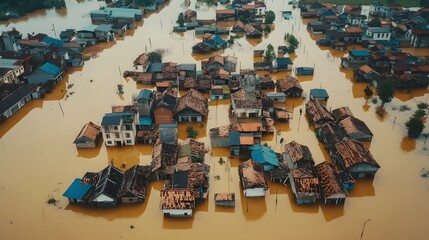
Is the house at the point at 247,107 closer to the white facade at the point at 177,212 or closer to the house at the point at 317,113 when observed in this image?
the house at the point at 317,113

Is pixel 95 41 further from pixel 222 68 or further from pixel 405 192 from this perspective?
pixel 405 192

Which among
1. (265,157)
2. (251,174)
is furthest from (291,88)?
(251,174)

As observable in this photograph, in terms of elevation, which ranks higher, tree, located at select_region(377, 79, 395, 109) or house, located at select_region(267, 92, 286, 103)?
tree, located at select_region(377, 79, 395, 109)

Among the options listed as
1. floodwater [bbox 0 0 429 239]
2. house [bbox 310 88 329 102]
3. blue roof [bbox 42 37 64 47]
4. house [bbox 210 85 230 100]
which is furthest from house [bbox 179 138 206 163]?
blue roof [bbox 42 37 64 47]

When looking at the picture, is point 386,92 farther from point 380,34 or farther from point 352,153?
point 380,34

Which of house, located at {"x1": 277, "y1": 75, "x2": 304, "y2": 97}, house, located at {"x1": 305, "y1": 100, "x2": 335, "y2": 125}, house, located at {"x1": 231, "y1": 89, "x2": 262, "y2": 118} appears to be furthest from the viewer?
house, located at {"x1": 277, "y1": 75, "x2": 304, "y2": 97}

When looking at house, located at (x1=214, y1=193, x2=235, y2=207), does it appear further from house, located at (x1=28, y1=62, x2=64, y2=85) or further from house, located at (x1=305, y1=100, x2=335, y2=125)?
house, located at (x1=28, y1=62, x2=64, y2=85)

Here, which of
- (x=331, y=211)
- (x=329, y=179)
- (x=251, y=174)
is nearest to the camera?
(x=331, y=211)
